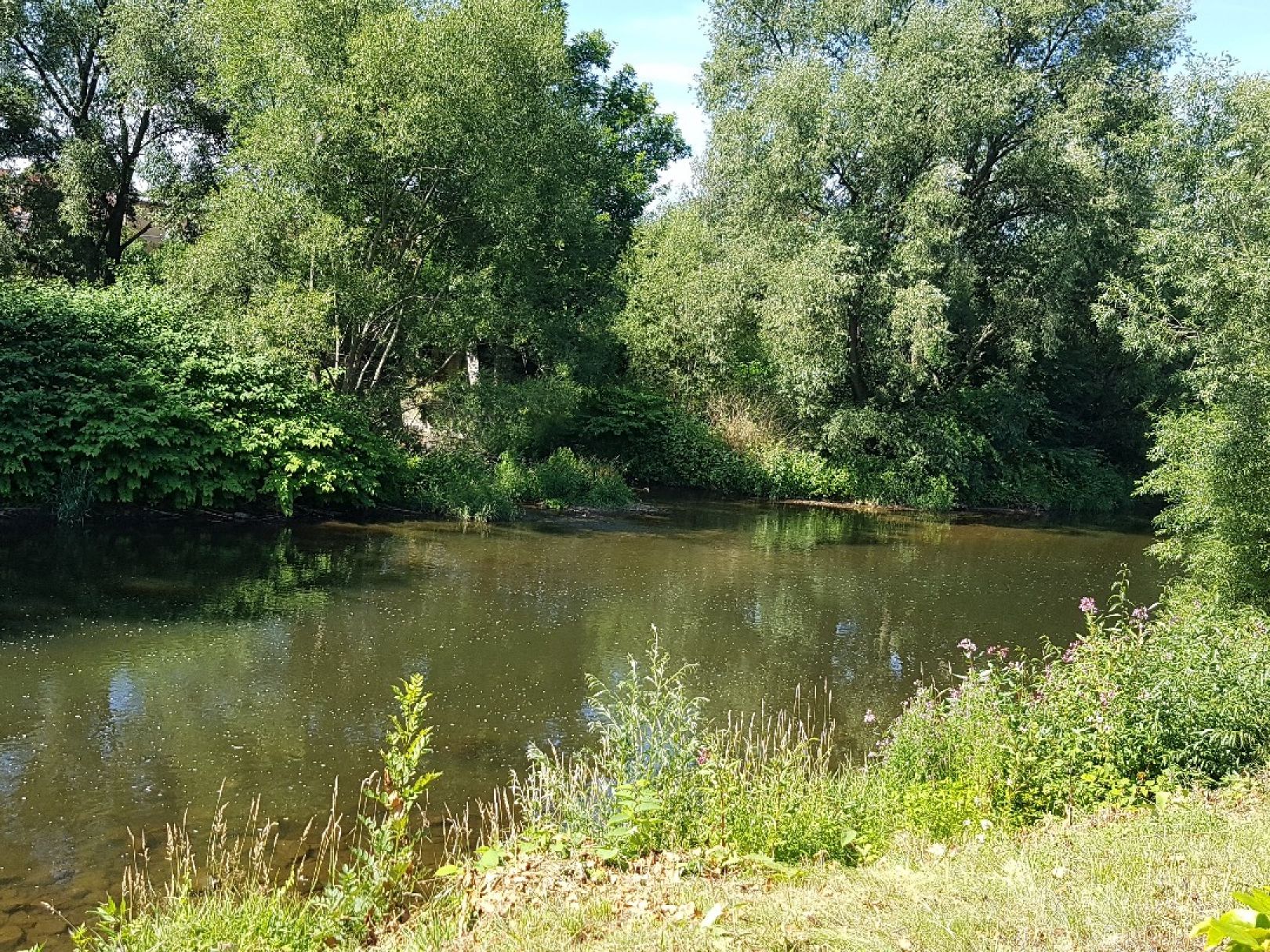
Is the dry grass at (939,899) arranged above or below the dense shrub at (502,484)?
below

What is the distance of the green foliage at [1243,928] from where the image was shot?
72.3 inches

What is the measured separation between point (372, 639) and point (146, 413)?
8202 mm

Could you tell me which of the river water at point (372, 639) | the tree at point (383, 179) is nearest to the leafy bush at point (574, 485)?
the river water at point (372, 639)

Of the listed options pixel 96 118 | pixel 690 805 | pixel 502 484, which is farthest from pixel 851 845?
pixel 96 118

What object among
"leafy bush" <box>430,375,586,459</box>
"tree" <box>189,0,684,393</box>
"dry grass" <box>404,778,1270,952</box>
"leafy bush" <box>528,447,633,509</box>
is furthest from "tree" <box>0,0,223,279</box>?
"dry grass" <box>404,778,1270,952</box>

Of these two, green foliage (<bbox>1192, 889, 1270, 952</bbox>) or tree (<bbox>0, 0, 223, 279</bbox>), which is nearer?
green foliage (<bbox>1192, 889, 1270, 952</bbox>)

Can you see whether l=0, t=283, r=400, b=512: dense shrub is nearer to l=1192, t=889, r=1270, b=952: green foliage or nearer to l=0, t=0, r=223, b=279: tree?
l=0, t=0, r=223, b=279: tree

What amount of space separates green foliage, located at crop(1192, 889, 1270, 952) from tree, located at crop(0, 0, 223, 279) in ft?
87.5

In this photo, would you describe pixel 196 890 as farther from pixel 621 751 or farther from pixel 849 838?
pixel 849 838

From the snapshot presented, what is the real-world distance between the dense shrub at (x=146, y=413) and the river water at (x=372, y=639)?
0.90 metres

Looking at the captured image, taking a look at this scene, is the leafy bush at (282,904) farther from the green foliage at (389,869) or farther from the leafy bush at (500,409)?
the leafy bush at (500,409)

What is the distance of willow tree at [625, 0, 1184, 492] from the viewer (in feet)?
78.3

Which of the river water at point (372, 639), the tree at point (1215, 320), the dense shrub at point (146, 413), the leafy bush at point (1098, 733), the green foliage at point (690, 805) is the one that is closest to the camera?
the green foliage at point (690, 805)

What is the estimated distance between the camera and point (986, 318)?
1075 inches
